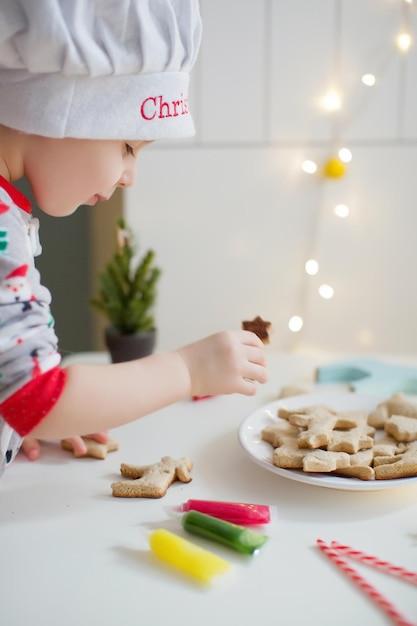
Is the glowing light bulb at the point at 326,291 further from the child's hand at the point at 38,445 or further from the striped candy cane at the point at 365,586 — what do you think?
the striped candy cane at the point at 365,586

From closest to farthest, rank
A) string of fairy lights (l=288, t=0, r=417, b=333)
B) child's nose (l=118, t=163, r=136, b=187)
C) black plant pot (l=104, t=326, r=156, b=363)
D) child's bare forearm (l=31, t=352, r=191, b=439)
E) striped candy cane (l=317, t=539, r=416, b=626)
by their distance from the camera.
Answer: striped candy cane (l=317, t=539, r=416, b=626), child's bare forearm (l=31, t=352, r=191, b=439), child's nose (l=118, t=163, r=136, b=187), black plant pot (l=104, t=326, r=156, b=363), string of fairy lights (l=288, t=0, r=417, b=333)

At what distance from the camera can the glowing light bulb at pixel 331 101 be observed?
1.52 meters

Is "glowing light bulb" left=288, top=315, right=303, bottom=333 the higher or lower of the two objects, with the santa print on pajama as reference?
lower

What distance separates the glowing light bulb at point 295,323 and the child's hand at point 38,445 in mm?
798

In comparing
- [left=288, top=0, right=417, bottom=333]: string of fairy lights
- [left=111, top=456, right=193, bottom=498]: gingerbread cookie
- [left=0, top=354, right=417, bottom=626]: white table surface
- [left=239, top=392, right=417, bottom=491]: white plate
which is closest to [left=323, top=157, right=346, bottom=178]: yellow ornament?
[left=288, top=0, right=417, bottom=333]: string of fairy lights

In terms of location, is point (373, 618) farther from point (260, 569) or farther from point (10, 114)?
point (10, 114)

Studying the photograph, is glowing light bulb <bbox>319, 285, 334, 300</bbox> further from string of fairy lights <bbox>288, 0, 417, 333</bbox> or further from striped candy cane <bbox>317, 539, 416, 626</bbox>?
striped candy cane <bbox>317, 539, 416, 626</bbox>

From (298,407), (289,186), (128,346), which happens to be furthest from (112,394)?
(289,186)

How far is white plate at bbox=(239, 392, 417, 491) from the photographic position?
0.75m

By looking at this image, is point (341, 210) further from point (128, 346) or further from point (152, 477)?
point (152, 477)

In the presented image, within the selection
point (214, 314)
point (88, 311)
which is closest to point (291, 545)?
point (214, 314)

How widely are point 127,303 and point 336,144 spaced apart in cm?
58

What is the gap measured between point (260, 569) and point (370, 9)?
1190 mm

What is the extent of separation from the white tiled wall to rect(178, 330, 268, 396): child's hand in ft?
2.70
